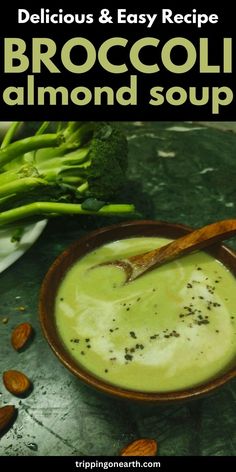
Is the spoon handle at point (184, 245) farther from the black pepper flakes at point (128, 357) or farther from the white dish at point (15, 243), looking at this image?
the white dish at point (15, 243)

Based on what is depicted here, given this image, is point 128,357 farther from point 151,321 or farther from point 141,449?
point 141,449

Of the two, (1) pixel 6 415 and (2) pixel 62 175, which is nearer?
(1) pixel 6 415

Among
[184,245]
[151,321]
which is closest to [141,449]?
[151,321]

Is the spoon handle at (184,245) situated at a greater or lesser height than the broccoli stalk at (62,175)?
lesser

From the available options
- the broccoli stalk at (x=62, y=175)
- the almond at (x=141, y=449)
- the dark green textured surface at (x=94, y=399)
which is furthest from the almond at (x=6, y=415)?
the broccoli stalk at (x=62, y=175)

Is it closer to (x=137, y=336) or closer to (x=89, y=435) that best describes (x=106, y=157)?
(x=137, y=336)

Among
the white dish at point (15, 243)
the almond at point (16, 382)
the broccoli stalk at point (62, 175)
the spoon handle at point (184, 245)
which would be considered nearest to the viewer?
the almond at point (16, 382)

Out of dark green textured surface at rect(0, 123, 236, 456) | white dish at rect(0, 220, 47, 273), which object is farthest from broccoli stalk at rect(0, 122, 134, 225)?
dark green textured surface at rect(0, 123, 236, 456)
